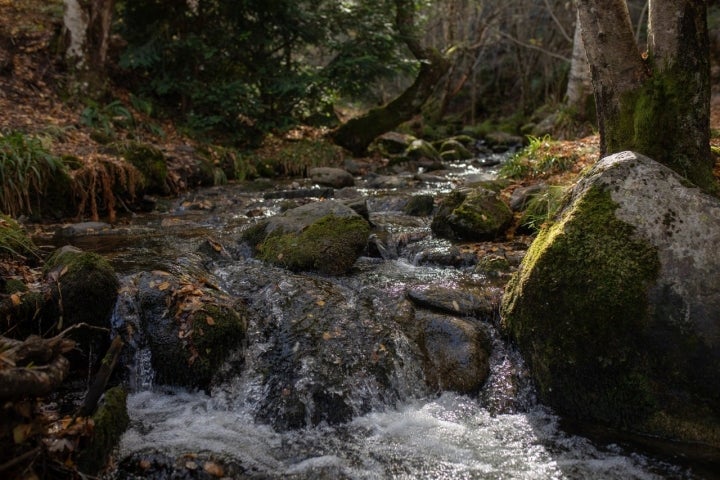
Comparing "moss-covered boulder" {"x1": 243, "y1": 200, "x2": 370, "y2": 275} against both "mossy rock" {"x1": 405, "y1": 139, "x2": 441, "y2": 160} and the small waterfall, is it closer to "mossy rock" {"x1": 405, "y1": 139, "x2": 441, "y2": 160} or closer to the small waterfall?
the small waterfall

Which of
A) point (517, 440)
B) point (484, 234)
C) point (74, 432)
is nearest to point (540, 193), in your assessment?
point (484, 234)

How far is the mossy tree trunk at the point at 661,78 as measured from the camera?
4734 millimetres

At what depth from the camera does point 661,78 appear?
4.87 metres

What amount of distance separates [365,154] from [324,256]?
993 cm

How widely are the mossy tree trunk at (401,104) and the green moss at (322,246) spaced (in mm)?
9149

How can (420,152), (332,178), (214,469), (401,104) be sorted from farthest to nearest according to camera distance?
(401,104), (420,152), (332,178), (214,469)

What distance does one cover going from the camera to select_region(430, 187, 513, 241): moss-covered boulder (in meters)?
6.66

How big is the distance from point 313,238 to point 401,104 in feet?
34.8

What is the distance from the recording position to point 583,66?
12.1 m

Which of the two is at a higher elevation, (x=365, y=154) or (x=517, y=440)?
(x=365, y=154)

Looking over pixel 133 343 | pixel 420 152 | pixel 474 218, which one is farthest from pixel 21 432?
pixel 420 152

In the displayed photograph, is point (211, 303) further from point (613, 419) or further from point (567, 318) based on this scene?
point (613, 419)

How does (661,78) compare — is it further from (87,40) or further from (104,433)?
(87,40)

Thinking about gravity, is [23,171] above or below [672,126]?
below
